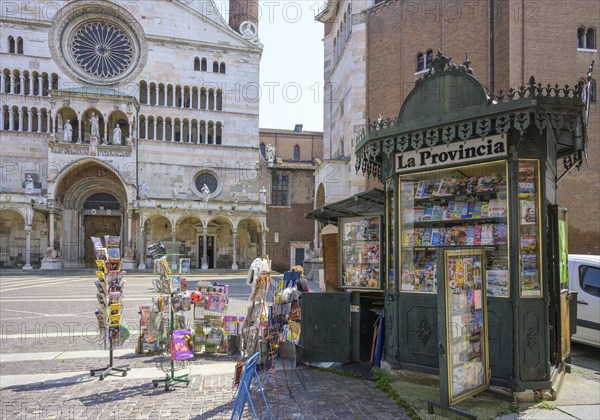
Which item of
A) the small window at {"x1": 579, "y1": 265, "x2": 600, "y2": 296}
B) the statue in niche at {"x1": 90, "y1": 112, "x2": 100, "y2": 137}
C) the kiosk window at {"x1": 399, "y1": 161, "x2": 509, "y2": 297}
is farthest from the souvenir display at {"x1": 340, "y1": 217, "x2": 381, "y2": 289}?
the statue in niche at {"x1": 90, "y1": 112, "x2": 100, "y2": 137}

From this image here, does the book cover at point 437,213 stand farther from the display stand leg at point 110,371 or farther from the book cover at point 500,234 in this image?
the display stand leg at point 110,371

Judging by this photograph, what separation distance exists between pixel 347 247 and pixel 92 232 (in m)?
34.9

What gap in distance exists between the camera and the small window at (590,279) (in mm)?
9328

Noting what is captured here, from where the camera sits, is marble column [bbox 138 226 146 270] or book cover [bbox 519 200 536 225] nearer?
book cover [bbox 519 200 536 225]

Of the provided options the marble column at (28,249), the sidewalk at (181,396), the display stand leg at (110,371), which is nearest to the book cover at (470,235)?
the sidewalk at (181,396)

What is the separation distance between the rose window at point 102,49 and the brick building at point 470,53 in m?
20.2

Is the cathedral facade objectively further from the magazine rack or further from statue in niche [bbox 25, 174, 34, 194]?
the magazine rack

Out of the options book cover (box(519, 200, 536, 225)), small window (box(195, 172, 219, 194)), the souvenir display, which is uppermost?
small window (box(195, 172, 219, 194))

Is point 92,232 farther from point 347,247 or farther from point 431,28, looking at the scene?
point 347,247

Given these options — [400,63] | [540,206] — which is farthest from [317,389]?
[400,63]

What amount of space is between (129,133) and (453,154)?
35.0 metres

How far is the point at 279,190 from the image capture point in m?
43.8

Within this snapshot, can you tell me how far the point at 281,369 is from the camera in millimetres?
7859

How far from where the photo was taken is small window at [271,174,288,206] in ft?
143
